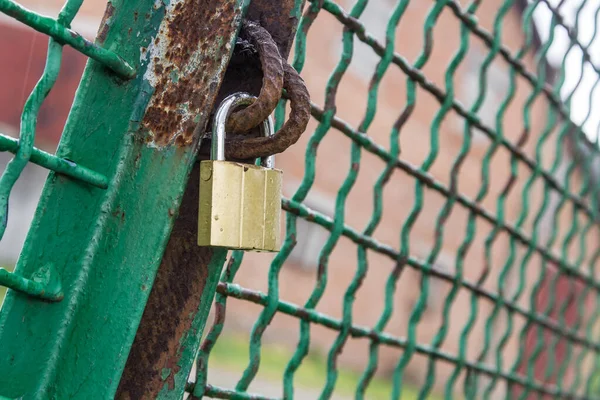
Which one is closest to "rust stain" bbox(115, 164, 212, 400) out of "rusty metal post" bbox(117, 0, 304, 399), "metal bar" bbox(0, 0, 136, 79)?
"rusty metal post" bbox(117, 0, 304, 399)

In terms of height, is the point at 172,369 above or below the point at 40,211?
below

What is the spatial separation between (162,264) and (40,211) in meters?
0.12

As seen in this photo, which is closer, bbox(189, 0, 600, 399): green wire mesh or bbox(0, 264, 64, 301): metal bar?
bbox(0, 264, 64, 301): metal bar

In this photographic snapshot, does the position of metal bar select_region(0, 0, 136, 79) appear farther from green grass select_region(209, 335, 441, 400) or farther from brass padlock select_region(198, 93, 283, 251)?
green grass select_region(209, 335, 441, 400)

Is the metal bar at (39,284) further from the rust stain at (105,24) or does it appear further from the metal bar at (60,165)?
the rust stain at (105,24)

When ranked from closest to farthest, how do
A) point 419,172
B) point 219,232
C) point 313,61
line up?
point 219,232 < point 419,172 < point 313,61

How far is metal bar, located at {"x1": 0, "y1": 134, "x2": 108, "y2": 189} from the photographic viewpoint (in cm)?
61

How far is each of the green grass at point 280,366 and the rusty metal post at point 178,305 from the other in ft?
19.1

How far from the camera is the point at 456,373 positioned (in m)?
1.49

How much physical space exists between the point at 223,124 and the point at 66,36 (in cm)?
15

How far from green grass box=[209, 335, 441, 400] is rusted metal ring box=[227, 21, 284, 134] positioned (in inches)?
233

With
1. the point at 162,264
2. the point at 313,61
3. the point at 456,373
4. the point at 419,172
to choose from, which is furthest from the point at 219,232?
the point at 313,61

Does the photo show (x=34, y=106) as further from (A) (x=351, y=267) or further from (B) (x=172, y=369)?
(A) (x=351, y=267)

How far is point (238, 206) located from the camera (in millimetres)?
610
